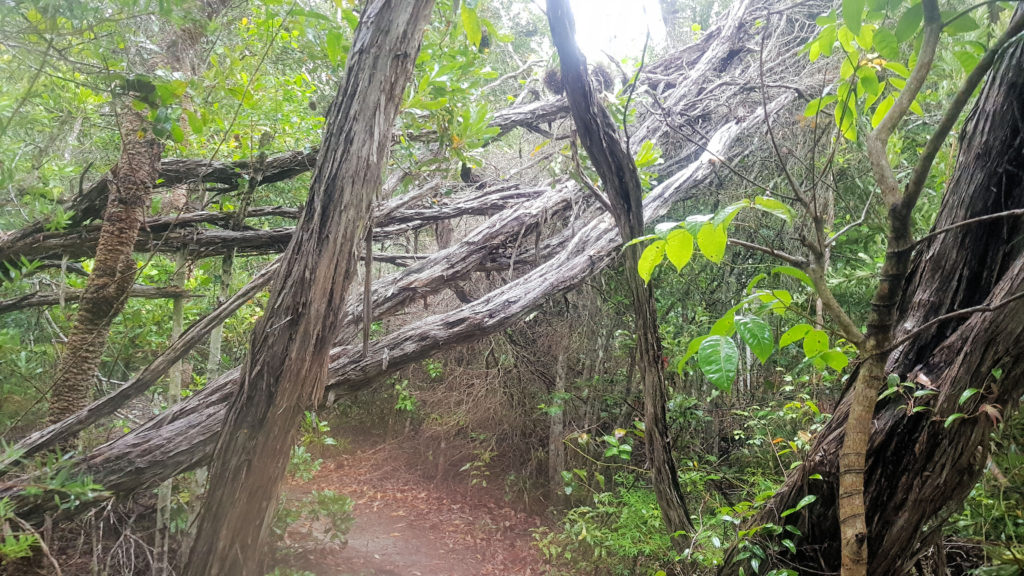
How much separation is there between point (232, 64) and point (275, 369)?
1.57 metres

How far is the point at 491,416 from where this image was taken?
225 inches

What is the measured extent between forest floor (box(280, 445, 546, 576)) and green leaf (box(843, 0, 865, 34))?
14.9ft

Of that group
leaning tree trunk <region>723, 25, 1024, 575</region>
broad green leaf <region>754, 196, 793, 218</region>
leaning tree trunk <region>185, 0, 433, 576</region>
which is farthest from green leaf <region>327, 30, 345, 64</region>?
leaning tree trunk <region>723, 25, 1024, 575</region>

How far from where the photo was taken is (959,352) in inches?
44.8

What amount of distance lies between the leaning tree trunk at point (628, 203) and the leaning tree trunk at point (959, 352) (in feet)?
2.19

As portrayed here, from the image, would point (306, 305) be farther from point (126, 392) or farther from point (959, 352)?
point (959, 352)

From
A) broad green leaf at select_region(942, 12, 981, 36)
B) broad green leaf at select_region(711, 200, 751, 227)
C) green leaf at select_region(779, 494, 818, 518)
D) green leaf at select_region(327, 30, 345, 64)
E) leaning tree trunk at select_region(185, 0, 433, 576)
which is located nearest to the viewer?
broad green leaf at select_region(711, 200, 751, 227)

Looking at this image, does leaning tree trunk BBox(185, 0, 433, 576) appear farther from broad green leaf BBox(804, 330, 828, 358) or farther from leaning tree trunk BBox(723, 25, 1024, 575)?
leaning tree trunk BBox(723, 25, 1024, 575)

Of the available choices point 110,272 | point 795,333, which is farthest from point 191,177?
point 795,333

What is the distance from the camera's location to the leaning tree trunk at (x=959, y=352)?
3.62 ft

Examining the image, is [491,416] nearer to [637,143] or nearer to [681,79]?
[637,143]

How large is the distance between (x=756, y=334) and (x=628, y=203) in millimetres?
838

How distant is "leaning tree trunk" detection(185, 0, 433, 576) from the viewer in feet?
4.93

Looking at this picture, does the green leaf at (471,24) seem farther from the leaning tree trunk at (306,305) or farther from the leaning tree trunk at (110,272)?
the leaning tree trunk at (110,272)
